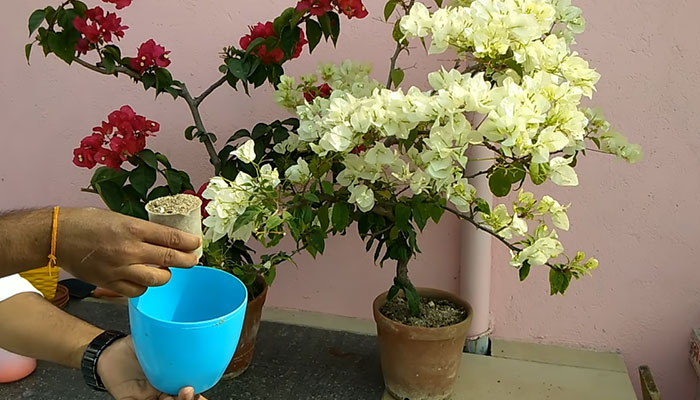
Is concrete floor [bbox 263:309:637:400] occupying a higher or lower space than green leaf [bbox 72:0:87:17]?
lower

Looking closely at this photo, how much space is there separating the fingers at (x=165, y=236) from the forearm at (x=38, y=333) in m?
0.41

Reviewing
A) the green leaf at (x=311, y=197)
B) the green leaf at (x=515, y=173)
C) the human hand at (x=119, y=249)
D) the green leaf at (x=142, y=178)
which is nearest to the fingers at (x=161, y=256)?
the human hand at (x=119, y=249)

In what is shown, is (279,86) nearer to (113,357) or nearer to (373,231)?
(373,231)

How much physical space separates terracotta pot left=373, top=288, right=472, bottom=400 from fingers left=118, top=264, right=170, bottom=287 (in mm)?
680

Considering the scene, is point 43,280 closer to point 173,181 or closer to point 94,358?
point 173,181

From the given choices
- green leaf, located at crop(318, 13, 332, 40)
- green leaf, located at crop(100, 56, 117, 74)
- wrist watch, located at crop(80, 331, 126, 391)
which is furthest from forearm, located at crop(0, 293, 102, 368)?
green leaf, located at crop(318, 13, 332, 40)

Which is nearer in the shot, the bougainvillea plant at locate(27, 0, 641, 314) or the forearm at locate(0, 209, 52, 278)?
the forearm at locate(0, 209, 52, 278)

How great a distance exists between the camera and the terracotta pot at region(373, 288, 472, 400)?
1399mm

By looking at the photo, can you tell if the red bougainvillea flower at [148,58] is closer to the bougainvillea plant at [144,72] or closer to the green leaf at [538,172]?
the bougainvillea plant at [144,72]

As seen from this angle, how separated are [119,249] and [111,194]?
0.68 meters

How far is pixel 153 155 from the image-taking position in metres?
1.46

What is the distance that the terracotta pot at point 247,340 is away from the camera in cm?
150

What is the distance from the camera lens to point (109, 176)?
1431 mm

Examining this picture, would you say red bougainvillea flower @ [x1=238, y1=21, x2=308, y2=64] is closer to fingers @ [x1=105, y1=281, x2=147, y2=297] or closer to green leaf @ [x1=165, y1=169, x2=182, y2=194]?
green leaf @ [x1=165, y1=169, x2=182, y2=194]
